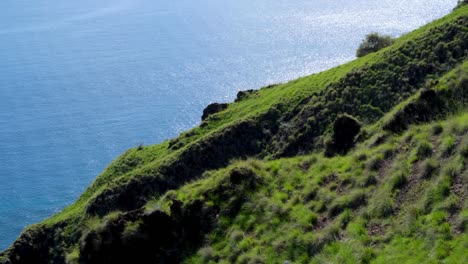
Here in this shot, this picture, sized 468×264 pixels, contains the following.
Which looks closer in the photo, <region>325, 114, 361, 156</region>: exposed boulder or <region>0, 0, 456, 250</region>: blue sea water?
<region>325, 114, 361, 156</region>: exposed boulder

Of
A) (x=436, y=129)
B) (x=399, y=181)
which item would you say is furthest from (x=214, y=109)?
(x=399, y=181)

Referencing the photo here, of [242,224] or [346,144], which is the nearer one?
[242,224]

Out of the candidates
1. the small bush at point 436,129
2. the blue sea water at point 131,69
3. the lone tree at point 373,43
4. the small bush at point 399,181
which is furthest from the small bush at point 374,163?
the blue sea water at point 131,69

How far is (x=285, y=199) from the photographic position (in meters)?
21.5

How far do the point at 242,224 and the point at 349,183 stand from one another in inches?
169

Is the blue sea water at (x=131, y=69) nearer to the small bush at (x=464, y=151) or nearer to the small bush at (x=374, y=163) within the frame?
→ the small bush at (x=374, y=163)

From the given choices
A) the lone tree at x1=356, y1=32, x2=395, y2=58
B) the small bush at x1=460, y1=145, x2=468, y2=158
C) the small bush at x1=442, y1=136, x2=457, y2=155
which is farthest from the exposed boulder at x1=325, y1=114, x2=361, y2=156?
the lone tree at x1=356, y1=32, x2=395, y2=58

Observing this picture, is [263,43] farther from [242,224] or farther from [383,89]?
[242,224]

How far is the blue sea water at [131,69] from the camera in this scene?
325 feet

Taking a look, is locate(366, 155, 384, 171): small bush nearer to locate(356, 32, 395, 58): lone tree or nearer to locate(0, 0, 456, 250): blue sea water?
locate(356, 32, 395, 58): lone tree

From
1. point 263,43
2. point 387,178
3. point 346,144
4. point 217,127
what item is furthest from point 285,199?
point 263,43

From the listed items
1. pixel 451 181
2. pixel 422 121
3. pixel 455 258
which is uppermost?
pixel 422 121

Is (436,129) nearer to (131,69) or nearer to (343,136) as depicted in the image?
(343,136)

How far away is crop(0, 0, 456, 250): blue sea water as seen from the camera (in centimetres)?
9900
